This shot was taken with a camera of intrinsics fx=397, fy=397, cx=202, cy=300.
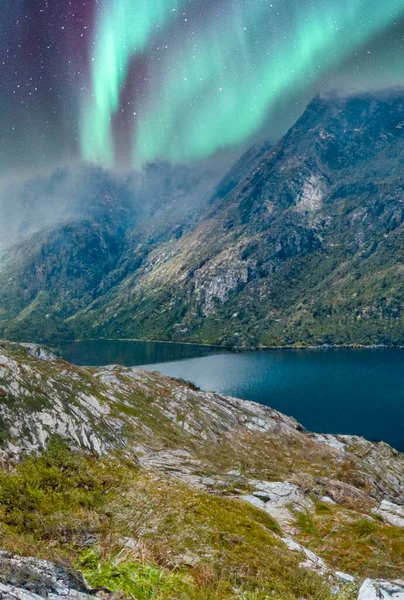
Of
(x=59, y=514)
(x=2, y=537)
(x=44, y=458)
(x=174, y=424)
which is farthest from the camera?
(x=174, y=424)

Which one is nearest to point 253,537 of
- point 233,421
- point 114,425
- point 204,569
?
point 204,569

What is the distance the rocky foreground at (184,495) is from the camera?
12.1m

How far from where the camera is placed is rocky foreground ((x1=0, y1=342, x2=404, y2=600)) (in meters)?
12.1

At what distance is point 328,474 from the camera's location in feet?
263

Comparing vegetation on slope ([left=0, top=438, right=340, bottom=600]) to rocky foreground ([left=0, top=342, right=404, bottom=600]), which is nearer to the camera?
vegetation on slope ([left=0, top=438, right=340, bottom=600])

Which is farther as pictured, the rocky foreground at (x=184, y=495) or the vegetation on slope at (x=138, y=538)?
the rocky foreground at (x=184, y=495)

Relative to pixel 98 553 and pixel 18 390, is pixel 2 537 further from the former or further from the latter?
pixel 18 390

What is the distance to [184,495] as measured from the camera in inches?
822

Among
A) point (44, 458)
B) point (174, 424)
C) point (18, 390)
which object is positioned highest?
point (44, 458)

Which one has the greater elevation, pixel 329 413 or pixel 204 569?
pixel 204 569

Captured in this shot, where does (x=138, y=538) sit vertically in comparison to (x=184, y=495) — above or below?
above

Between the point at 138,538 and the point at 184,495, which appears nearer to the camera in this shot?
the point at 138,538

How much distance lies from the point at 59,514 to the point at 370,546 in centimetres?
A: 3460

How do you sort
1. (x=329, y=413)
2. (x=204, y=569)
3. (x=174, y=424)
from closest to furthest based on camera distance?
(x=204, y=569) < (x=174, y=424) < (x=329, y=413)
